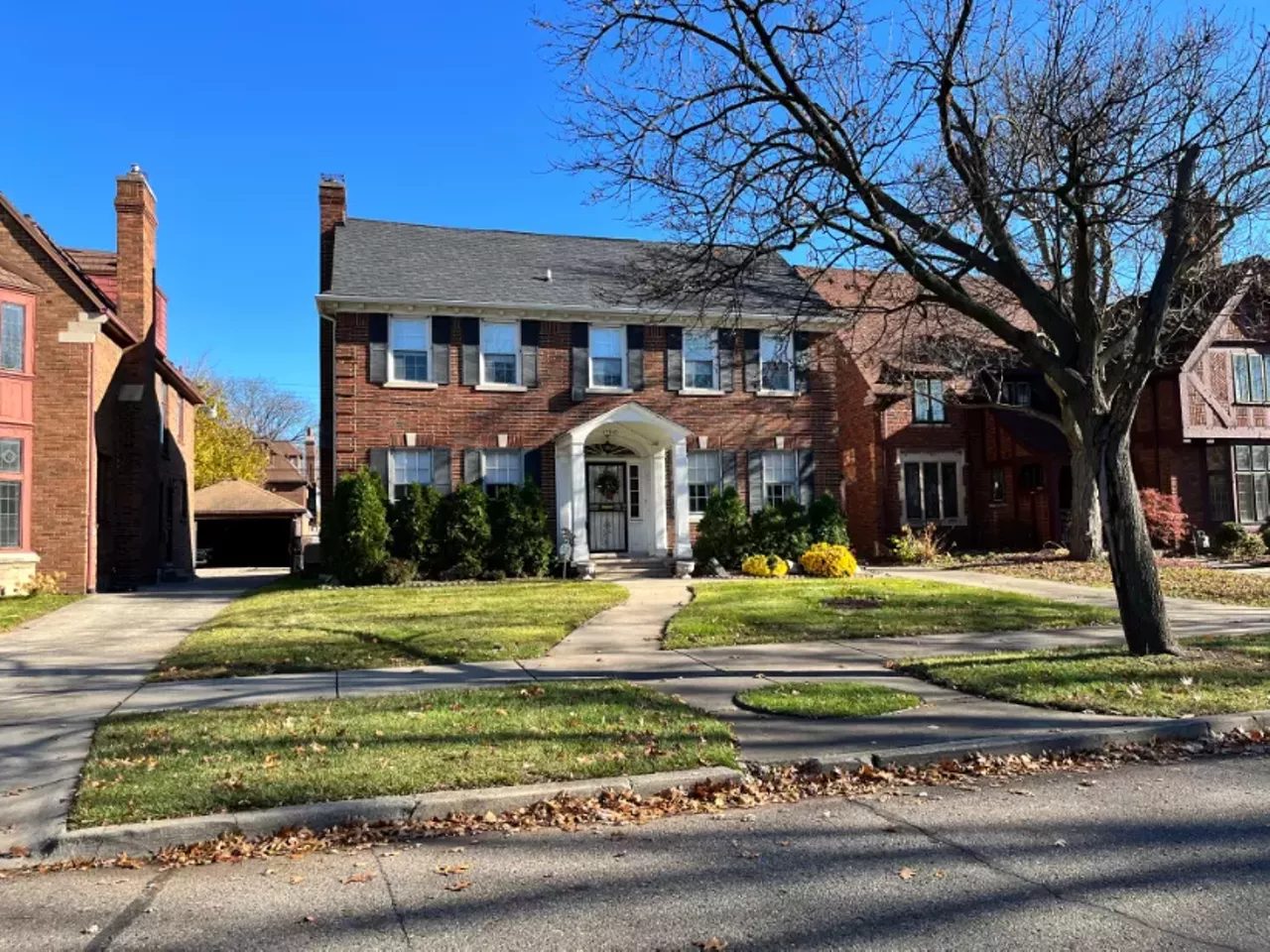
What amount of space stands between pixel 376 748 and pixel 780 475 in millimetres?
17583

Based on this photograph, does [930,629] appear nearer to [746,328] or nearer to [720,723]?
[720,723]

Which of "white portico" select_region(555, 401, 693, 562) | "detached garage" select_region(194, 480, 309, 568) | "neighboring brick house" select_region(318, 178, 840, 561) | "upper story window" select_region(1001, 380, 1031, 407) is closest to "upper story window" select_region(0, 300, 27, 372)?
"neighboring brick house" select_region(318, 178, 840, 561)

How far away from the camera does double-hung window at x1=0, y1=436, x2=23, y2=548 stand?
58.6ft

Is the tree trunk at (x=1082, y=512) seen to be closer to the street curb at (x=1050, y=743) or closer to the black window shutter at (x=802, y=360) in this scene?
the black window shutter at (x=802, y=360)

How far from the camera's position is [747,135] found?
32.4ft

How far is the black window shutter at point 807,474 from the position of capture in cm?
2291

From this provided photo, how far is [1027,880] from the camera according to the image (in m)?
4.20

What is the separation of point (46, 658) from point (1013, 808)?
1028 centimetres

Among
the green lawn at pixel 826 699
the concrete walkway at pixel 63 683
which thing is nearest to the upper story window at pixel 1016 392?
the green lawn at pixel 826 699

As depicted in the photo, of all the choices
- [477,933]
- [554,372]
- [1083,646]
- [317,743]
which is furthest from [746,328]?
[477,933]

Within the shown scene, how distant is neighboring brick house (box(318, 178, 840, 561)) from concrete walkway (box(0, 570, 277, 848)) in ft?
19.3

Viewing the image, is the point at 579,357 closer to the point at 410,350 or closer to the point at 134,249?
the point at 410,350

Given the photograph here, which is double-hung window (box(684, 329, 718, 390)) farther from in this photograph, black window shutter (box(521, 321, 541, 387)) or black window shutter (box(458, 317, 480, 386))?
black window shutter (box(458, 317, 480, 386))

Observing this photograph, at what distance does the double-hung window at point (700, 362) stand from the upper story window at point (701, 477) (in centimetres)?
166
